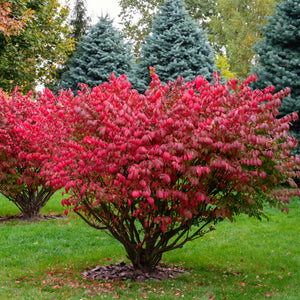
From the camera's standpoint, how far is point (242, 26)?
976 inches

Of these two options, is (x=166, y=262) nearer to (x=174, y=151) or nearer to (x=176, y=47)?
(x=174, y=151)

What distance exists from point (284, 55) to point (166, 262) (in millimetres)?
9483

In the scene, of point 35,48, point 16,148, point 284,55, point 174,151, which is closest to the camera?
point 174,151

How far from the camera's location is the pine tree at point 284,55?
494 inches

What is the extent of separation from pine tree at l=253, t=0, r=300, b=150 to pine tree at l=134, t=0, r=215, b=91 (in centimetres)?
354

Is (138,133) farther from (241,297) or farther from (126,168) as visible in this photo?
(241,297)

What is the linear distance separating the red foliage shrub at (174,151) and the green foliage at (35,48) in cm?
1161

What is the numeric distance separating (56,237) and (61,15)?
1594 centimetres

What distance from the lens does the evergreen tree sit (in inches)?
734

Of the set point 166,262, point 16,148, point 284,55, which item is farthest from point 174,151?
point 284,55

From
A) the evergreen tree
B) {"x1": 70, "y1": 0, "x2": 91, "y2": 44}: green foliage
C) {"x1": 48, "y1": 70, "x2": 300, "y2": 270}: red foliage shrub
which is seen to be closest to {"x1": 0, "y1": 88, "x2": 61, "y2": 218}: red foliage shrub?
{"x1": 48, "y1": 70, "x2": 300, "y2": 270}: red foliage shrub

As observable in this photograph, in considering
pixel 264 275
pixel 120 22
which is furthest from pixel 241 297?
pixel 120 22

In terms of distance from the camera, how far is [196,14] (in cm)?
3009

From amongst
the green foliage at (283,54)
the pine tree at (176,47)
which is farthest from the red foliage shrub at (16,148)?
the pine tree at (176,47)
